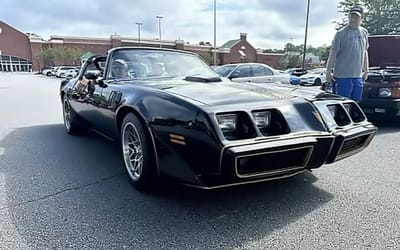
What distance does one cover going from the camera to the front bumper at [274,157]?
6.91ft

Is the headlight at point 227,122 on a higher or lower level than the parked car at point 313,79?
higher

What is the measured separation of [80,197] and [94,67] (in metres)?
2.65

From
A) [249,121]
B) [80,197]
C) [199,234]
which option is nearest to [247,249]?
[199,234]

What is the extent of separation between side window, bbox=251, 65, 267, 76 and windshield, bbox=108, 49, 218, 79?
5.80 meters

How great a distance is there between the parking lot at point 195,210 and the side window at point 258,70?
6149 millimetres

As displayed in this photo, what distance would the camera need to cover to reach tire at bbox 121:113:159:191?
2660 mm

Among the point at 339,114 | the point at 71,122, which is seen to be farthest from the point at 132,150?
the point at 71,122

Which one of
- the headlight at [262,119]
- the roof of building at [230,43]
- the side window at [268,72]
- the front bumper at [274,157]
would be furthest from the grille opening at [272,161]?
the roof of building at [230,43]

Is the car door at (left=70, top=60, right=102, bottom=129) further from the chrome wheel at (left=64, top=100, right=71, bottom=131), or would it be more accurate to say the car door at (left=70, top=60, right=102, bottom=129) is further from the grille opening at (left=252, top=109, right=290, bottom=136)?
the grille opening at (left=252, top=109, right=290, bottom=136)

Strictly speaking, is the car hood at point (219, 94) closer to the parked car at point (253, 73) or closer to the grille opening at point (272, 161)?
the grille opening at point (272, 161)

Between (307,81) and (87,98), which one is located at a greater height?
(87,98)

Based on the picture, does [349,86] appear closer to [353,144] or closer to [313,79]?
[353,144]

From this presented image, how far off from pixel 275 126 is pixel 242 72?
737 centimetres

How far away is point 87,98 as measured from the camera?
4.26 m
